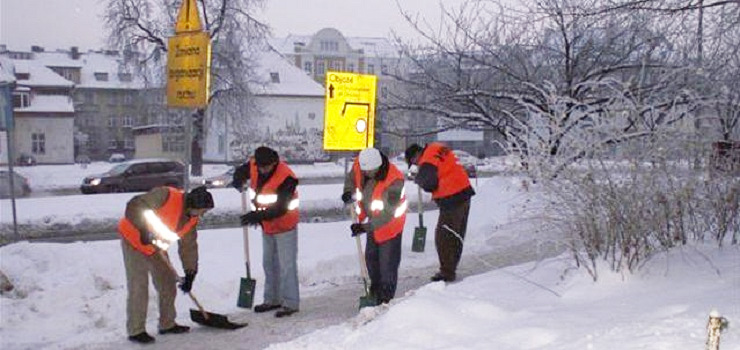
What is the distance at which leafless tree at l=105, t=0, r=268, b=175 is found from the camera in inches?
1373

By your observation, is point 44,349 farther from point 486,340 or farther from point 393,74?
point 393,74

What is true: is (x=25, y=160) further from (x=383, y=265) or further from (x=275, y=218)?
(x=383, y=265)

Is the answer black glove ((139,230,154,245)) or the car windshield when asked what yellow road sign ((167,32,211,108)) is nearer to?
black glove ((139,230,154,245))

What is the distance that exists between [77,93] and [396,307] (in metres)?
68.9

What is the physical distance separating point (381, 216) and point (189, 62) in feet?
7.98

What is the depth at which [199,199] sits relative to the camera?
6680 millimetres

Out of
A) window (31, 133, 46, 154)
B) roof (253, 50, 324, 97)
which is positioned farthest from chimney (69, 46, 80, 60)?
roof (253, 50, 324, 97)

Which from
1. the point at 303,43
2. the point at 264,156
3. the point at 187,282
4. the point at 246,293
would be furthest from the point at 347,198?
the point at 303,43

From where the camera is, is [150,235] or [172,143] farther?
[172,143]

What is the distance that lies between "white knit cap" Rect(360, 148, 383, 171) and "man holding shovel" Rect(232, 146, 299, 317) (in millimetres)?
683

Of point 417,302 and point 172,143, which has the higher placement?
point 417,302

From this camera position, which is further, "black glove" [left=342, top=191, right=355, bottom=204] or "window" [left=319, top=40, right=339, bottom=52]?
"window" [left=319, top=40, right=339, bottom=52]

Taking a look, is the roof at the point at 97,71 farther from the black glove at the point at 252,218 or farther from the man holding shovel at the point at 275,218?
the black glove at the point at 252,218

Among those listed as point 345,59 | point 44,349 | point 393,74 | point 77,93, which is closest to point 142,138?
point 77,93
